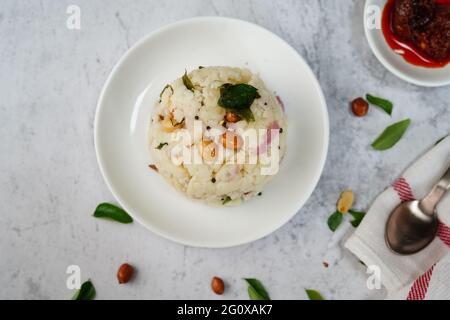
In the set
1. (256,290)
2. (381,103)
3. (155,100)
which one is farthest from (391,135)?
(155,100)

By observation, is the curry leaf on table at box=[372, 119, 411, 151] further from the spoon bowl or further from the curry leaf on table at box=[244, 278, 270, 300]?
the curry leaf on table at box=[244, 278, 270, 300]

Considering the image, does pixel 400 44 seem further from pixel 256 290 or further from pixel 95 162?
pixel 95 162

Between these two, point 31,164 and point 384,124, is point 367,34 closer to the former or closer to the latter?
point 384,124

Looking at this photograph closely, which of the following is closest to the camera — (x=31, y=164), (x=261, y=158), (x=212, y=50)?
(x=261, y=158)

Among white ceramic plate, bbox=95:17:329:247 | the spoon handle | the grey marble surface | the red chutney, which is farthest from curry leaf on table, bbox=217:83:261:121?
the spoon handle

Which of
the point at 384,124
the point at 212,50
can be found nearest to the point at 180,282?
the point at 212,50

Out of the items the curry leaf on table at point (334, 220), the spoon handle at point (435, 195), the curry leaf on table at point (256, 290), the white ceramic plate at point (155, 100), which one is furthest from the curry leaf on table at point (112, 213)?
the spoon handle at point (435, 195)
